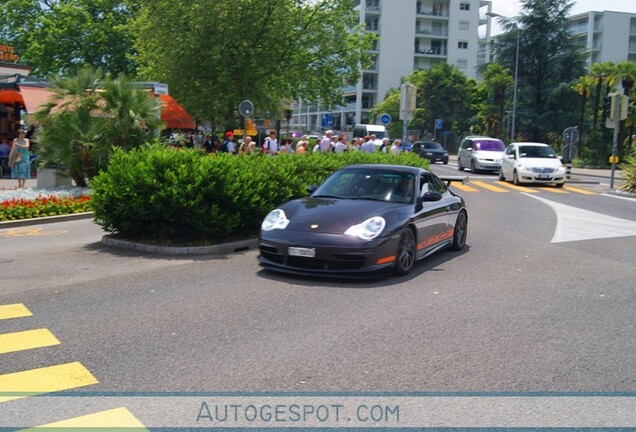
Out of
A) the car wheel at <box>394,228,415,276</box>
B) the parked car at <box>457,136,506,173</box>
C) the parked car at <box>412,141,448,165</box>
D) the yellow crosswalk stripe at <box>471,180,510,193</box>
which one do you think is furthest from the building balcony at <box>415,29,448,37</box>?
the car wheel at <box>394,228,415,276</box>

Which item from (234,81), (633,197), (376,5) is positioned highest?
(376,5)

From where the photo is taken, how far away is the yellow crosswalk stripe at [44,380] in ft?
15.3

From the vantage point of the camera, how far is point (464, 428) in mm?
4098

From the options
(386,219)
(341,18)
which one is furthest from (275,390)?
(341,18)

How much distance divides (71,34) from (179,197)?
126 ft

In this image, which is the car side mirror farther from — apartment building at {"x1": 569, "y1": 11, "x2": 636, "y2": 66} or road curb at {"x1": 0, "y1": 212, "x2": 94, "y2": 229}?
apartment building at {"x1": 569, "y1": 11, "x2": 636, "y2": 66}

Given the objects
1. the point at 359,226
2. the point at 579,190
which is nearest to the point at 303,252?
the point at 359,226

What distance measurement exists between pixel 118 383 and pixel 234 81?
2516 centimetres

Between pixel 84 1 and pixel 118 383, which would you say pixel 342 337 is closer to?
pixel 118 383

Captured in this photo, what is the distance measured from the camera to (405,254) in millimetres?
8648

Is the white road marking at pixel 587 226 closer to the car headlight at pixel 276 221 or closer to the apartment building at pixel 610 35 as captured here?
the car headlight at pixel 276 221

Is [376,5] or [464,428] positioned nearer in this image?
[464,428]

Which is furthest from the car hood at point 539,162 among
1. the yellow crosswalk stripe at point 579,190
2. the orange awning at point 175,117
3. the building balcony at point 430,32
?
the building balcony at point 430,32

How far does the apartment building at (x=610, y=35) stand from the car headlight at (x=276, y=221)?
96616 millimetres
